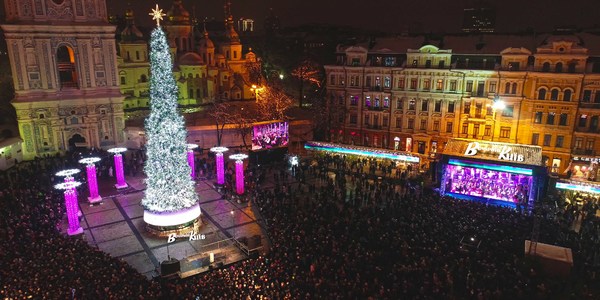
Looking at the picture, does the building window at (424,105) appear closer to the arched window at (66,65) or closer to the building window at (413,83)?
the building window at (413,83)

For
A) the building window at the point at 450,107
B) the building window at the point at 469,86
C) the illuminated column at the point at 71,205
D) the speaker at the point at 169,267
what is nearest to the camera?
the speaker at the point at 169,267

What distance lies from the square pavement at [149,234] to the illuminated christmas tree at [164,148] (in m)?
1.65

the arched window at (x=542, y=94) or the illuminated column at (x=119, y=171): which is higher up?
the arched window at (x=542, y=94)

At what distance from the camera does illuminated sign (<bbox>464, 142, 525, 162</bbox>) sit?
3025 cm

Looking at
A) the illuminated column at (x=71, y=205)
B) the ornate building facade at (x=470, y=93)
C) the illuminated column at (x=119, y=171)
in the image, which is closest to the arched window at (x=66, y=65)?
the illuminated column at (x=119, y=171)

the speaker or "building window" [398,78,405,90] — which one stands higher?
"building window" [398,78,405,90]

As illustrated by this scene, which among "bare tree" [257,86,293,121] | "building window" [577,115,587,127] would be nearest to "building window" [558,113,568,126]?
"building window" [577,115,587,127]

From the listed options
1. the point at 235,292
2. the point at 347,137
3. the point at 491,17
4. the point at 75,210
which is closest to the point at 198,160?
the point at 75,210

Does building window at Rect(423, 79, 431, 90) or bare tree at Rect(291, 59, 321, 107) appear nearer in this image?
building window at Rect(423, 79, 431, 90)

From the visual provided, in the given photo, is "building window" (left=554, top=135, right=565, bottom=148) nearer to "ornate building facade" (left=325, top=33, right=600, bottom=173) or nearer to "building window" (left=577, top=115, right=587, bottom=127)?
"ornate building facade" (left=325, top=33, right=600, bottom=173)

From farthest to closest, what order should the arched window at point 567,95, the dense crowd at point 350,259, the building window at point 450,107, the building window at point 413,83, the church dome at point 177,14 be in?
the church dome at point 177,14 → the building window at point 413,83 → the building window at point 450,107 → the arched window at point 567,95 → the dense crowd at point 350,259

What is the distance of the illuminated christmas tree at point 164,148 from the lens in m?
23.4

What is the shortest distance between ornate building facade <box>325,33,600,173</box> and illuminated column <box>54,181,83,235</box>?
2703 cm

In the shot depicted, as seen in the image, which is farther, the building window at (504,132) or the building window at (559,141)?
the building window at (504,132)
